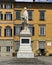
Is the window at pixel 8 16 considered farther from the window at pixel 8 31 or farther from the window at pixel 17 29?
the window at pixel 17 29

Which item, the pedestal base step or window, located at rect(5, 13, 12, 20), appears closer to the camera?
the pedestal base step

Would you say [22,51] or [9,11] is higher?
[9,11]

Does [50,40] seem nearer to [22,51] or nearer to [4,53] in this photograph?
[4,53]

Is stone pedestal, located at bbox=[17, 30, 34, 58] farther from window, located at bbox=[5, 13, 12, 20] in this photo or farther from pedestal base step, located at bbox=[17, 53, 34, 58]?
window, located at bbox=[5, 13, 12, 20]

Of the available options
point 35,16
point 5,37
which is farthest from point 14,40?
point 35,16

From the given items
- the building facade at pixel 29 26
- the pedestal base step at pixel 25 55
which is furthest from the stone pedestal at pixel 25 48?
the building facade at pixel 29 26

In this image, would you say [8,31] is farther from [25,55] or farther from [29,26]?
[25,55]

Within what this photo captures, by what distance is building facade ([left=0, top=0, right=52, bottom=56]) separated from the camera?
60250mm

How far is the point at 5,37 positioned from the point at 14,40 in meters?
1.71

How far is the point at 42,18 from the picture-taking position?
61531mm

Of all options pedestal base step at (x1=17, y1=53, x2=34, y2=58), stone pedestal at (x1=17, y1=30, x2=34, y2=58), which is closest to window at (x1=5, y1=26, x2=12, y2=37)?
stone pedestal at (x1=17, y1=30, x2=34, y2=58)

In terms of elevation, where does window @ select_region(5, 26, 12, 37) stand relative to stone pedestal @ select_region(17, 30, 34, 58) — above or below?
above

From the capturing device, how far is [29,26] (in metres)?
61.2

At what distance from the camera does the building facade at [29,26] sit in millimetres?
60250
